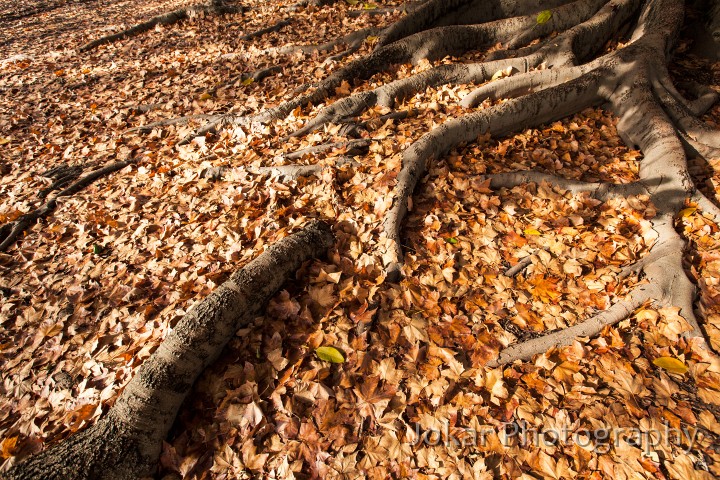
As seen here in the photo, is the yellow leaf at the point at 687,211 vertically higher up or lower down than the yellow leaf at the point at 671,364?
higher up

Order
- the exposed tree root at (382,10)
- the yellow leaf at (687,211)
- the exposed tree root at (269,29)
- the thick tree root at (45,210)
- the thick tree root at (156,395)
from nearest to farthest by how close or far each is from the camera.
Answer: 1. the thick tree root at (156,395)
2. the yellow leaf at (687,211)
3. the thick tree root at (45,210)
4. the exposed tree root at (269,29)
5. the exposed tree root at (382,10)

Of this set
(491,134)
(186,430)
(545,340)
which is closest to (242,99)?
(491,134)

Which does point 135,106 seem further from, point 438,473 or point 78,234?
point 438,473

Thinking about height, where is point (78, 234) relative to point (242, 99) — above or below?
below

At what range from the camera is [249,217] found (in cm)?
328

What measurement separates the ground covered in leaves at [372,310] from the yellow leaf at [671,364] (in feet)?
0.14

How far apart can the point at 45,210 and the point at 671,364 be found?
5705 mm

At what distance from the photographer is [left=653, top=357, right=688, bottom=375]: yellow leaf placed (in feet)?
7.06

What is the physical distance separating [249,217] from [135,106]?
12.2 ft

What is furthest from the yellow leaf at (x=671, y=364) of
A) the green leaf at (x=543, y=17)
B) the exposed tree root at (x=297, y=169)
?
the green leaf at (x=543, y=17)

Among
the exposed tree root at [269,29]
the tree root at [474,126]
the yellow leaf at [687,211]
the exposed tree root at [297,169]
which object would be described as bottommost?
the yellow leaf at [687,211]

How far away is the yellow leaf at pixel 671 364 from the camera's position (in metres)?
2.15

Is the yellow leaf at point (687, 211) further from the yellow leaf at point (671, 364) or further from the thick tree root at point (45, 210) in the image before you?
the thick tree root at point (45, 210)

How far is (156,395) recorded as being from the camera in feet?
6.68
